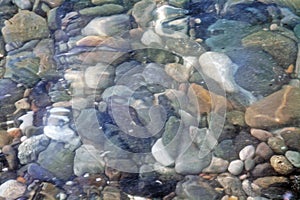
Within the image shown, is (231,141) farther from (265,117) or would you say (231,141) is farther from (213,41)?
(213,41)

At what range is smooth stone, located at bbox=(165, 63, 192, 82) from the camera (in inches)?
67.3

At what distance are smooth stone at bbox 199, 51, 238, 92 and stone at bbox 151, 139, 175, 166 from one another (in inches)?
13.1

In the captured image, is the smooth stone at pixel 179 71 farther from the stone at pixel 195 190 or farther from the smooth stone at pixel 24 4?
the smooth stone at pixel 24 4

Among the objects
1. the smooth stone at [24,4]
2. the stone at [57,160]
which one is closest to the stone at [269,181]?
the stone at [57,160]

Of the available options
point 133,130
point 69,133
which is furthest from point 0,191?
point 133,130

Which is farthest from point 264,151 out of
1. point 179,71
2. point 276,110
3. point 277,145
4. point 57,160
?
point 57,160

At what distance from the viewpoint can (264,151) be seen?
1.52 m

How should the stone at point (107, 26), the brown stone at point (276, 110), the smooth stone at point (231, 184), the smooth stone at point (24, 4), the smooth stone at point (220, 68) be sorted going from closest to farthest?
the smooth stone at point (231, 184)
the brown stone at point (276, 110)
the smooth stone at point (220, 68)
the stone at point (107, 26)
the smooth stone at point (24, 4)

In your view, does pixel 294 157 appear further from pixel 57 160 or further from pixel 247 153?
pixel 57 160

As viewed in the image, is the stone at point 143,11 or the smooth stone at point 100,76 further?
the stone at point 143,11

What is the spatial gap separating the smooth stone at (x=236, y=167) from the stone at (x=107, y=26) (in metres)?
0.74

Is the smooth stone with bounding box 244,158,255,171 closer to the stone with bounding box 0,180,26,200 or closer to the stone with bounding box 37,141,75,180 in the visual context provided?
the stone with bounding box 37,141,75,180

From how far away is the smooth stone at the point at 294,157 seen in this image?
1.48 m

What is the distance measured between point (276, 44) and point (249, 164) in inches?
20.5
